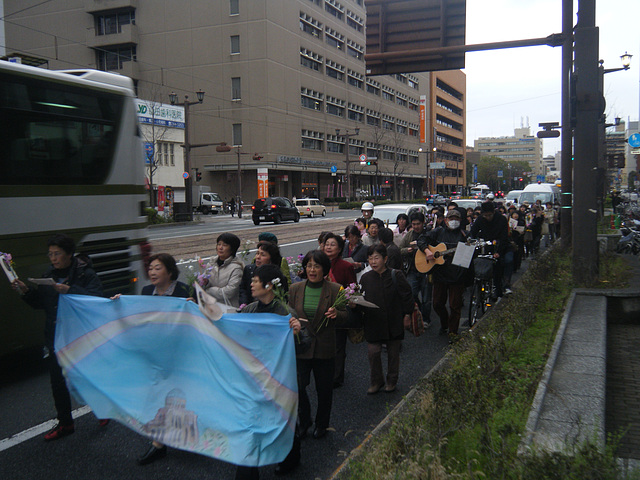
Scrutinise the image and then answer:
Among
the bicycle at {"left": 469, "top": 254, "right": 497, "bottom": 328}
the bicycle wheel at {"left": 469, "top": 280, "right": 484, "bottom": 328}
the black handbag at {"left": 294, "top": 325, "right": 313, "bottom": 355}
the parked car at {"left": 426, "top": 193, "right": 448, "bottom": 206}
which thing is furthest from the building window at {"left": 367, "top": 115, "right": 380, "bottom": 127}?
the black handbag at {"left": 294, "top": 325, "right": 313, "bottom": 355}

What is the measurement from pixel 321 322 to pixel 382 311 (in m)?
1.37

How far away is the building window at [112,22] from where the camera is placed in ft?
195

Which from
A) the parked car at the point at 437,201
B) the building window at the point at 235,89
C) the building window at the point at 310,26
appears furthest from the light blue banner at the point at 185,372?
the building window at the point at 310,26

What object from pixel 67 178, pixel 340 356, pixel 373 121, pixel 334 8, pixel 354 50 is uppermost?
pixel 334 8

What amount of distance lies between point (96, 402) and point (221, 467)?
1.23m

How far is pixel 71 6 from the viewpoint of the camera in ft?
195

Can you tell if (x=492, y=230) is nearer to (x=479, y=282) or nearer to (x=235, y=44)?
(x=479, y=282)

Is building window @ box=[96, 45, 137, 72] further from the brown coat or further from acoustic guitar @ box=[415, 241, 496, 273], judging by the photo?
the brown coat

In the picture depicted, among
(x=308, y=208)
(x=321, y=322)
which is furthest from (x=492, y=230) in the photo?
(x=308, y=208)

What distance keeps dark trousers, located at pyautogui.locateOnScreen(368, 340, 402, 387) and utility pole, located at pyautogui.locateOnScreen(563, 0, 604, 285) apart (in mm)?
5500

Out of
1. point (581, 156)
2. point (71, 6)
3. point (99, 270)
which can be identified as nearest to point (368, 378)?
point (99, 270)

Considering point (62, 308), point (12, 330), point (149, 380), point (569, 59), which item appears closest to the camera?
point (149, 380)

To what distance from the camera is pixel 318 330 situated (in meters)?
4.51

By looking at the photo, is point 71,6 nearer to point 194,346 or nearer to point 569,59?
point 569,59
